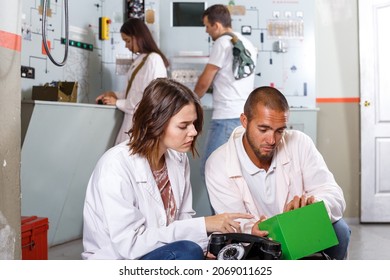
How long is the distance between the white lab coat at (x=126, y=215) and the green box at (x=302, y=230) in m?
0.27

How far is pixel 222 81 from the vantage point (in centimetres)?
385

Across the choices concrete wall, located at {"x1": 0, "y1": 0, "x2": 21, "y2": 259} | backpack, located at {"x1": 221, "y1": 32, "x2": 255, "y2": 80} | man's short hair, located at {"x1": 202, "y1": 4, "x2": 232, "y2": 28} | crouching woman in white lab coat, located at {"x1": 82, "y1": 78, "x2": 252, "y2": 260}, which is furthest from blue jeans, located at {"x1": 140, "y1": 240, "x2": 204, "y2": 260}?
man's short hair, located at {"x1": 202, "y1": 4, "x2": 232, "y2": 28}

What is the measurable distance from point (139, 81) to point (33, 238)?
1793mm

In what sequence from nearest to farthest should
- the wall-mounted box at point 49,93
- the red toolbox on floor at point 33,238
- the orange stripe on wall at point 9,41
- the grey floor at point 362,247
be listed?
the orange stripe on wall at point 9,41 → the red toolbox on floor at point 33,238 → the grey floor at point 362,247 → the wall-mounted box at point 49,93

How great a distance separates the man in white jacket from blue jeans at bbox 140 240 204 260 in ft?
1.34

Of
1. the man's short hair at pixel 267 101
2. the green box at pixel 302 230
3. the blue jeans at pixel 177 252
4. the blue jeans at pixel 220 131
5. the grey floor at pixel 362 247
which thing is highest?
the man's short hair at pixel 267 101

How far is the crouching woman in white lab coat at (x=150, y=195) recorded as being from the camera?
1.84 metres

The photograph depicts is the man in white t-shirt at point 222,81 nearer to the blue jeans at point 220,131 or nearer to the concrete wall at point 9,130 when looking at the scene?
the blue jeans at point 220,131

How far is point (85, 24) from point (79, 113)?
1.12m

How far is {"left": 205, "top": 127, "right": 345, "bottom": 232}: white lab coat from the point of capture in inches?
88.9

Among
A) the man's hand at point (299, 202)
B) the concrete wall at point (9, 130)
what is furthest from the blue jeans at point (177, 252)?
the concrete wall at point (9, 130)

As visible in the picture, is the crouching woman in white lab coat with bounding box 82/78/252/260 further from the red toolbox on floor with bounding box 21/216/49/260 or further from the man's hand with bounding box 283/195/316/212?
the red toolbox on floor with bounding box 21/216/49/260
